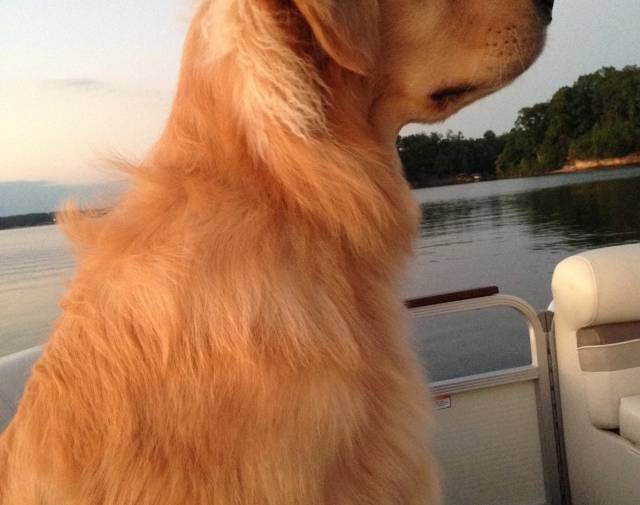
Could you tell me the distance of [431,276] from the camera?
9.65 m

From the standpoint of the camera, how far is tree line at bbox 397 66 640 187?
138 inches

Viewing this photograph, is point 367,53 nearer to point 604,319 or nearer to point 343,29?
point 343,29

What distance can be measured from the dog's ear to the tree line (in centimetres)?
59

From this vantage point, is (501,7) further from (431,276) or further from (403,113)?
(431,276)

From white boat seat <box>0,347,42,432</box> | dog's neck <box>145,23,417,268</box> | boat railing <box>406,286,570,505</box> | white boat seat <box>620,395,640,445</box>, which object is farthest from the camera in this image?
boat railing <box>406,286,570,505</box>

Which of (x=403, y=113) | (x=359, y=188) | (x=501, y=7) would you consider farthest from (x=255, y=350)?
(x=501, y=7)

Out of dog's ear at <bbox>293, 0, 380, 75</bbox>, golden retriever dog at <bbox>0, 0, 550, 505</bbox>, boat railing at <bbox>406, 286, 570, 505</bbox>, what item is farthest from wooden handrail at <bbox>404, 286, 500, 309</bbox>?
dog's ear at <bbox>293, 0, 380, 75</bbox>

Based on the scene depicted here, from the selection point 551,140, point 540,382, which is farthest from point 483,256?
point 540,382

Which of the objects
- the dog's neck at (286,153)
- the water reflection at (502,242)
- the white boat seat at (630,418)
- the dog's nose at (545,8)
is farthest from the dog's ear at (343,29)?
the white boat seat at (630,418)

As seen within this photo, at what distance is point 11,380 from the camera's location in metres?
2.35

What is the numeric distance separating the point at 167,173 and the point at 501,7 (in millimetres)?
1141

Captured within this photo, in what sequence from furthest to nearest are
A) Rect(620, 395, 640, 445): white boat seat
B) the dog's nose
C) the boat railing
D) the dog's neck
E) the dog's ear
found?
the boat railing < Rect(620, 395, 640, 445): white boat seat < the dog's nose < the dog's neck < the dog's ear

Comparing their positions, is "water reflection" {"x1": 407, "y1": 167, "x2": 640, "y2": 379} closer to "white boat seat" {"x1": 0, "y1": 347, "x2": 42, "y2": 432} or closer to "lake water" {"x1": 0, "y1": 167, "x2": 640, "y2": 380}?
"lake water" {"x1": 0, "y1": 167, "x2": 640, "y2": 380}

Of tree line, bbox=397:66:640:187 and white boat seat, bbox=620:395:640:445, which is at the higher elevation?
tree line, bbox=397:66:640:187
